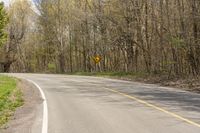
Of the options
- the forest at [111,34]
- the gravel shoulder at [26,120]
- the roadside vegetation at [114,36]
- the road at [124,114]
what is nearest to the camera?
the road at [124,114]

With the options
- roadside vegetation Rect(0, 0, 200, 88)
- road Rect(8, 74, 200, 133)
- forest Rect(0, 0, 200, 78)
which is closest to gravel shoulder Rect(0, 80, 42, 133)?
road Rect(8, 74, 200, 133)

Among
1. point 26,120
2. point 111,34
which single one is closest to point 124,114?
point 26,120

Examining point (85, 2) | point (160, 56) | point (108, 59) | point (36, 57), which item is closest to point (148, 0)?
point (160, 56)

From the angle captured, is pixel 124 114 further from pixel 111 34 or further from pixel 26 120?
pixel 111 34

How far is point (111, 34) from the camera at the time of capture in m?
51.2

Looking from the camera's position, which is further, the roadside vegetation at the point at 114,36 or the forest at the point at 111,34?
the forest at the point at 111,34

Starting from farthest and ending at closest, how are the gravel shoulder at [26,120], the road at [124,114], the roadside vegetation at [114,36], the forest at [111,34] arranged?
1. the forest at [111,34]
2. the roadside vegetation at [114,36]
3. the gravel shoulder at [26,120]
4. the road at [124,114]

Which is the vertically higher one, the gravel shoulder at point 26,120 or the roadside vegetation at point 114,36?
the roadside vegetation at point 114,36

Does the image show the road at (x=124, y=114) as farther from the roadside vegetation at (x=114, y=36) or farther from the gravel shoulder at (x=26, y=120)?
the roadside vegetation at (x=114, y=36)

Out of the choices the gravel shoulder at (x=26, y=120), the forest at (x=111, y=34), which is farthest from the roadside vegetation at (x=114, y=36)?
the gravel shoulder at (x=26, y=120)

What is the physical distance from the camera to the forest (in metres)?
36.5

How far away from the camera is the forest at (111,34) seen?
36541 mm

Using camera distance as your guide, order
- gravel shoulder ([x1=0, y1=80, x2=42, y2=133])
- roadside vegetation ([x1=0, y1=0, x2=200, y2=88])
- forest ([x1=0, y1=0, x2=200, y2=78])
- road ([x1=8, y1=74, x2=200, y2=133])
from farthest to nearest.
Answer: forest ([x1=0, y1=0, x2=200, y2=78]) → roadside vegetation ([x1=0, y1=0, x2=200, y2=88]) → gravel shoulder ([x1=0, y1=80, x2=42, y2=133]) → road ([x1=8, y1=74, x2=200, y2=133])

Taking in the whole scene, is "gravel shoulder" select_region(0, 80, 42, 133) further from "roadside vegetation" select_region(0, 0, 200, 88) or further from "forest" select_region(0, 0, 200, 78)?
"forest" select_region(0, 0, 200, 78)
